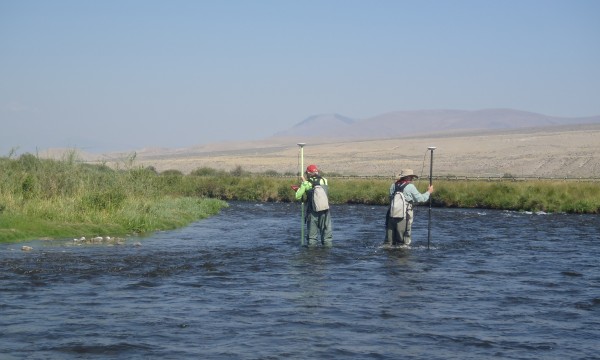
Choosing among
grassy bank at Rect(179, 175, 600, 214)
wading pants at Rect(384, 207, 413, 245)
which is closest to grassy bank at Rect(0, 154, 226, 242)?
wading pants at Rect(384, 207, 413, 245)

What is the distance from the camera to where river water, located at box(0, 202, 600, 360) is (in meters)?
11.4

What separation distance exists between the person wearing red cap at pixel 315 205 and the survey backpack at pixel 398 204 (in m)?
1.47

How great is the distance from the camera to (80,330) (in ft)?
39.7

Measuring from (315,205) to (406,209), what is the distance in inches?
80.5

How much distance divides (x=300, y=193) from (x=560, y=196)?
77.1ft

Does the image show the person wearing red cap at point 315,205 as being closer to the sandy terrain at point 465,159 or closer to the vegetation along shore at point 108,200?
the vegetation along shore at point 108,200

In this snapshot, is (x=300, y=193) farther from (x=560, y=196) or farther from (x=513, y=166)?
(x=513, y=166)

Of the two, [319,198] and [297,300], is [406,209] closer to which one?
[319,198]

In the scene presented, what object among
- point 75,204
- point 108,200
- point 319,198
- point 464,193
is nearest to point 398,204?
point 319,198

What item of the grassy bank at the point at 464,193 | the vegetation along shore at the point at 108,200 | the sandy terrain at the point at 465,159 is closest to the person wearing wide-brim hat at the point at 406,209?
the vegetation along shore at the point at 108,200

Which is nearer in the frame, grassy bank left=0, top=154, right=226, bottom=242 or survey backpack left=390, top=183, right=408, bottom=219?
survey backpack left=390, top=183, right=408, bottom=219

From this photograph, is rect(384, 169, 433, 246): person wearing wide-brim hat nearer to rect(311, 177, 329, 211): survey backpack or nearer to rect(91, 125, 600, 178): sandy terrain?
rect(311, 177, 329, 211): survey backpack

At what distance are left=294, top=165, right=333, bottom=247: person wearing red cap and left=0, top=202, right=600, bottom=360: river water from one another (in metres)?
0.48

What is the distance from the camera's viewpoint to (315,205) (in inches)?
814
